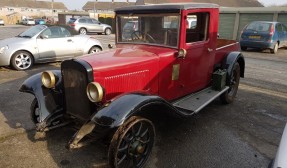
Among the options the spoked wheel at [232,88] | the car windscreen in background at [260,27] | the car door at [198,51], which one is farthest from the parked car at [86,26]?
the car door at [198,51]

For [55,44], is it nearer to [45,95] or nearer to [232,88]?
[45,95]

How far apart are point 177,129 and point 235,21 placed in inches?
723

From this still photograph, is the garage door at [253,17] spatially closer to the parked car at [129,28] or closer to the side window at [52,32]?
the side window at [52,32]

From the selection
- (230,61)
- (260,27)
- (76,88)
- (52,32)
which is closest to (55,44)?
(52,32)

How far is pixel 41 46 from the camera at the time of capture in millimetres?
8930

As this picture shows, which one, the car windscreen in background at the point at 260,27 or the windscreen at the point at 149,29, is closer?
the windscreen at the point at 149,29

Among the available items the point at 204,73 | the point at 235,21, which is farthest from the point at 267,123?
the point at 235,21

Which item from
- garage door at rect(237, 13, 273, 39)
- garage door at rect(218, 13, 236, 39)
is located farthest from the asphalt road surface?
garage door at rect(218, 13, 236, 39)

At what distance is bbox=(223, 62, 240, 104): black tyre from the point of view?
18.0 feet

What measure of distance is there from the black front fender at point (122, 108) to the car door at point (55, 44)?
22.3 ft

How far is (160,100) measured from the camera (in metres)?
3.29

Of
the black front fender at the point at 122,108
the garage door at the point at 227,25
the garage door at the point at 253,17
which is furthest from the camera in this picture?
the garage door at the point at 227,25

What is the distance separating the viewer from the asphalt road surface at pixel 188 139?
138 inches

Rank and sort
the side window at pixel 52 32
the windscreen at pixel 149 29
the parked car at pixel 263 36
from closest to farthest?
1. the windscreen at pixel 149 29
2. the side window at pixel 52 32
3. the parked car at pixel 263 36
